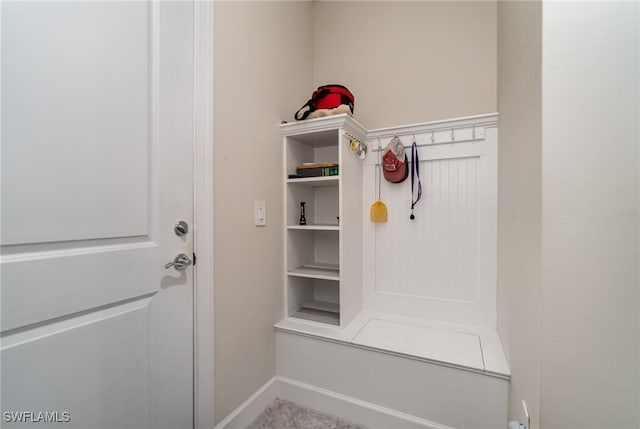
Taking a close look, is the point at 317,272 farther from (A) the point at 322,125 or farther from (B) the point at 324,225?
(A) the point at 322,125

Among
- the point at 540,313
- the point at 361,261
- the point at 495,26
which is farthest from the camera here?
the point at 361,261

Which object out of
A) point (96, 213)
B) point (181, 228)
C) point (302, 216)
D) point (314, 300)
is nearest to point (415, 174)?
point (302, 216)

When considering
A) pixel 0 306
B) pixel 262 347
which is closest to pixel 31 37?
pixel 0 306

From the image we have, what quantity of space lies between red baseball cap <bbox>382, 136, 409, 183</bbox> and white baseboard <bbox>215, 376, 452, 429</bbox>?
130 centimetres

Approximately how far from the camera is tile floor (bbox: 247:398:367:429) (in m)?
1.42

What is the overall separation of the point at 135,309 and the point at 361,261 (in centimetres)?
132

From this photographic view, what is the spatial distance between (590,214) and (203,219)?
134cm

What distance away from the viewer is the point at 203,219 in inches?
47.4

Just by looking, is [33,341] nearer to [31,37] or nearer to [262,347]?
[31,37]

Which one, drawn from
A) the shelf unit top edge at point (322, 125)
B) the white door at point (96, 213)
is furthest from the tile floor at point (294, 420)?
the shelf unit top edge at point (322, 125)

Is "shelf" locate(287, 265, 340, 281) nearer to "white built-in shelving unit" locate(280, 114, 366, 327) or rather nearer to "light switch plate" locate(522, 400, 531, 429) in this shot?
"white built-in shelving unit" locate(280, 114, 366, 327)

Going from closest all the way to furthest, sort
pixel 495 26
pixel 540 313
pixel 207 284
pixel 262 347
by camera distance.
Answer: pixel 540 313, pixel 207 284, pixel 262 347, pixel 495 26

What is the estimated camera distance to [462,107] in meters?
1.71

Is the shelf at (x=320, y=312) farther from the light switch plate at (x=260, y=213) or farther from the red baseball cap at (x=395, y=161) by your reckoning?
the red baseball cap at (x=395, y=161)
